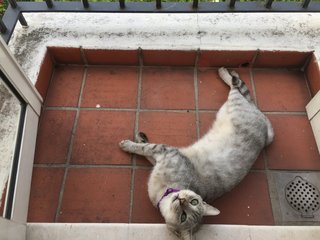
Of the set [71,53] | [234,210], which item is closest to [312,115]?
[234,210]

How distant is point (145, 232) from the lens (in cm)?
219

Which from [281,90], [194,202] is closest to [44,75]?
[194,202]

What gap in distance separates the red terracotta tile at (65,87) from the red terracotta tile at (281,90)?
1.50m

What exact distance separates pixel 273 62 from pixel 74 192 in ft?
6.37

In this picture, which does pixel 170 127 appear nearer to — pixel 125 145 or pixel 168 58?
pixel 125 145

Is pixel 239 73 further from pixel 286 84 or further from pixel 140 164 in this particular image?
pixel 140 164

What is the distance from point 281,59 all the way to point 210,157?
3.68ft

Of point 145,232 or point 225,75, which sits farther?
point 225,75

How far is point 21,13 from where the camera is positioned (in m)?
2.93

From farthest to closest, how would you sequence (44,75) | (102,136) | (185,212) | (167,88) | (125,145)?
1. (167,88)
2. (44,75)
3. (102,136)
4. (125,145)
5. (185,212)

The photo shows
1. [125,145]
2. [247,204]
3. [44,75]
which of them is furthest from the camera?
[44,75]

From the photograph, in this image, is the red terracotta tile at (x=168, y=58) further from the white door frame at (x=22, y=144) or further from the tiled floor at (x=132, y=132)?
the white door frame at (x=22, y=144)

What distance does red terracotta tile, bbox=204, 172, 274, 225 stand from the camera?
8.23 ft

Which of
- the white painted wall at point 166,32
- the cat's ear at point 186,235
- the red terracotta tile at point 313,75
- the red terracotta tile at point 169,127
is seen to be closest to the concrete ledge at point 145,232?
the cat's ear at point 186,235
